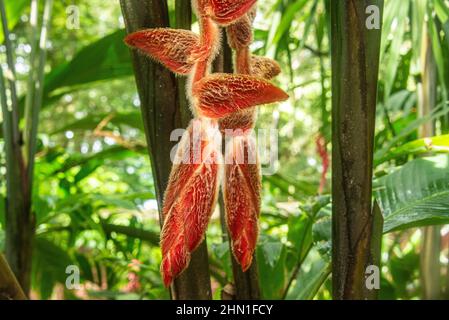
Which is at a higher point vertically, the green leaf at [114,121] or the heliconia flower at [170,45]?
the heliconia flower at [170,45]

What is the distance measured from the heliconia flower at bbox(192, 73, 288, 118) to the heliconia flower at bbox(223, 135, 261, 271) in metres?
0.03

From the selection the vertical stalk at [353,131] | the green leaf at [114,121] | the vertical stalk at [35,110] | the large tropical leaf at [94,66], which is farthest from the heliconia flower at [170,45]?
the green leaf at [114,121]

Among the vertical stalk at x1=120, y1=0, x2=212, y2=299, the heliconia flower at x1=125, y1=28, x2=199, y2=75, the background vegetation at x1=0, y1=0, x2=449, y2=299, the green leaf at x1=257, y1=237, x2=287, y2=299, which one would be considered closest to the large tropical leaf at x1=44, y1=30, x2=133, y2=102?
the background vegetation at x1=0, y1=0, x2=449, y2=299

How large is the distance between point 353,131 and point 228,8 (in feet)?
0.53

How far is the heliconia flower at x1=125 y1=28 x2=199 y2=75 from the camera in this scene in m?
0.30

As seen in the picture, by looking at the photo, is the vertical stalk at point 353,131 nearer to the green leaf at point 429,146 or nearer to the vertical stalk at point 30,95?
the green leaf at point 429,146

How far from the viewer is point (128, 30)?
41cm

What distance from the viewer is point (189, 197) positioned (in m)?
0.28

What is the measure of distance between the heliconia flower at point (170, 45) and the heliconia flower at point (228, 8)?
24 mm

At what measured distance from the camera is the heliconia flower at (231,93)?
27 centimetres

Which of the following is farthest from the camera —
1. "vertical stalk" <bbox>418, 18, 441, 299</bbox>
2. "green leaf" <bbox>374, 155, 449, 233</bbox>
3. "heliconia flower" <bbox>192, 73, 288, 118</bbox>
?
"vertical stalk" <bbox>418, 18, 441, 299</bbox>

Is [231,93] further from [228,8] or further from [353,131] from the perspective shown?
[353,131]

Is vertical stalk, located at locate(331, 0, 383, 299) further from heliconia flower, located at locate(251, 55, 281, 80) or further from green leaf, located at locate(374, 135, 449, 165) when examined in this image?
green leaf, located at locate(374, 135, 449, 165)
